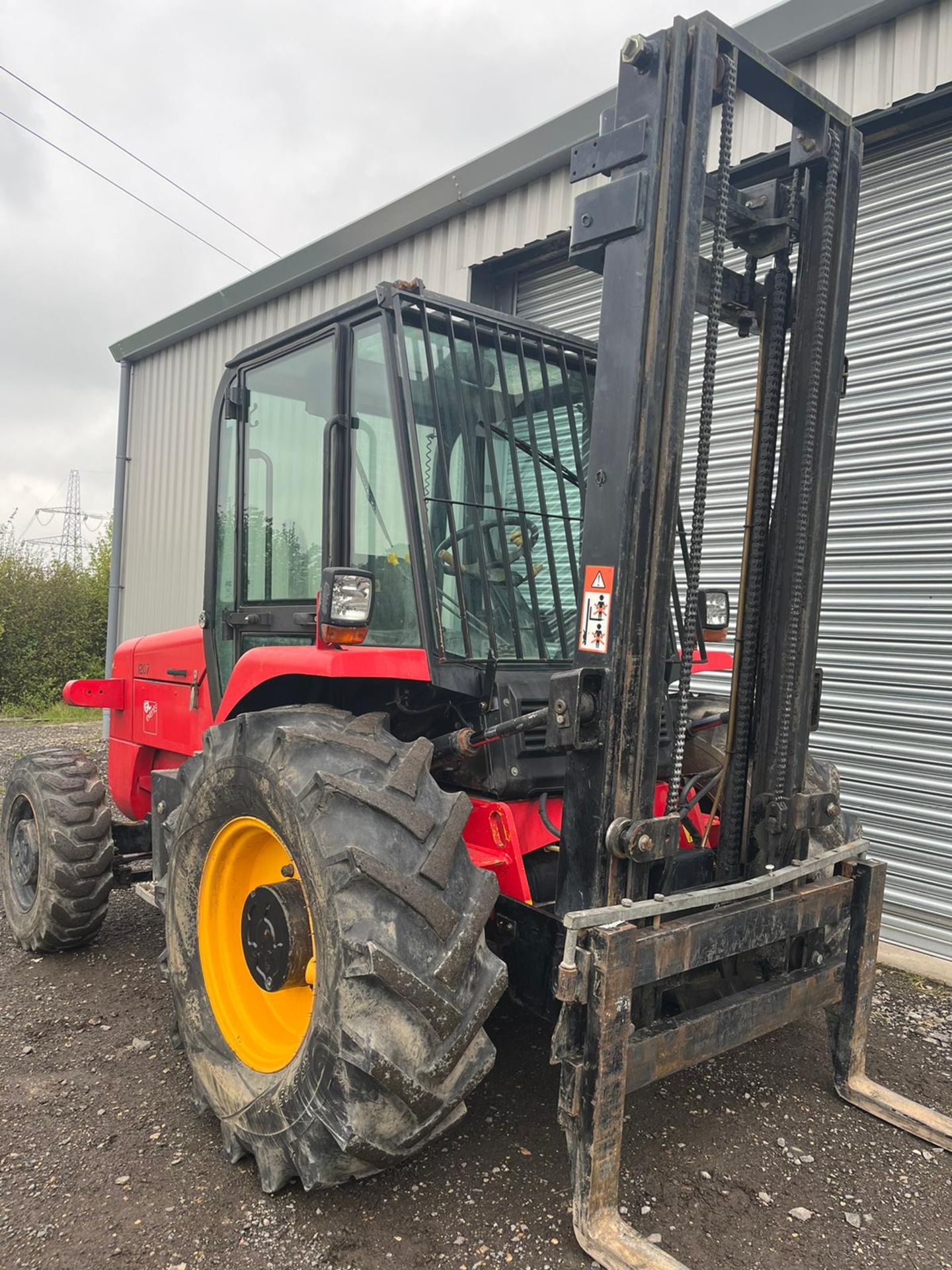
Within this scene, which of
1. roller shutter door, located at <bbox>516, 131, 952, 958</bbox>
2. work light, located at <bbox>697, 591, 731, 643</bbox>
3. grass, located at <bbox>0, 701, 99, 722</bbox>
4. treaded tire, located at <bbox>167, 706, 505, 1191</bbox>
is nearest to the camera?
treaded tire, located at <bbox>167, 706, 505, 1191</bbox>

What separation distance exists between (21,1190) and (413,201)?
7.91m

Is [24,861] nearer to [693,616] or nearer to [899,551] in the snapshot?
[693,616]

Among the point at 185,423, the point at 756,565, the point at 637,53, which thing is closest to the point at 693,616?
the point at 756,565

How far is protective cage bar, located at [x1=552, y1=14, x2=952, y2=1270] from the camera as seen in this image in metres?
2.59

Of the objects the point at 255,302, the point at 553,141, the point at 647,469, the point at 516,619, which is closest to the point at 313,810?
the point at 516,619

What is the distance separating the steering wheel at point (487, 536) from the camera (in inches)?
126

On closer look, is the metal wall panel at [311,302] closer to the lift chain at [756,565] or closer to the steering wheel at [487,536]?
the lift chain at [756,565]

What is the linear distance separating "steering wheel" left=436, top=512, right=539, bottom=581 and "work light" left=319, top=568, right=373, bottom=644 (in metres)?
0.31

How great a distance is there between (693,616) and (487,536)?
844mm

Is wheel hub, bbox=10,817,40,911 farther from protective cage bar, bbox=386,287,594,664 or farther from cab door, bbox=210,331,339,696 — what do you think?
protective cage bar, bbox=386,287,594,664

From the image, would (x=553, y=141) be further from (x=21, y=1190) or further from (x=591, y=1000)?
(x=21, y=1190)

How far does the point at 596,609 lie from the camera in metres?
2.75

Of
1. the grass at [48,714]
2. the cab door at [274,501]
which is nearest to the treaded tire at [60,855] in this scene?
the cab door at [274,501]

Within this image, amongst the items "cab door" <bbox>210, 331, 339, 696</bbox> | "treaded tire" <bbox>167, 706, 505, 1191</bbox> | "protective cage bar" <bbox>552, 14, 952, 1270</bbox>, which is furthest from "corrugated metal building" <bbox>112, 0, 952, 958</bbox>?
"treaded tire" <bbox>167, 706, 505, 1191</bbox>
